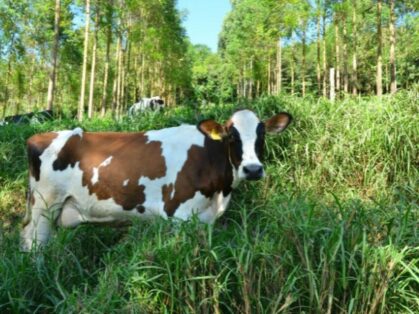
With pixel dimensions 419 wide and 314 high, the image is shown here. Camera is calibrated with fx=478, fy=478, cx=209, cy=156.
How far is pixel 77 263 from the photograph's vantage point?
3455 mm

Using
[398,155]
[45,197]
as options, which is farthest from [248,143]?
[398,155]

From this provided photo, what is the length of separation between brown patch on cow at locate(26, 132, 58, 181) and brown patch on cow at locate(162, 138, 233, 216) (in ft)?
4.32

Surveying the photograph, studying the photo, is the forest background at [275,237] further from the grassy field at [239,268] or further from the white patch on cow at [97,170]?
the white patch on cow at [97,170]

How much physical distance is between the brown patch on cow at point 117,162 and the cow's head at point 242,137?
1.80 ft

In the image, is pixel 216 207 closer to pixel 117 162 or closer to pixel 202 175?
pixel 202 175

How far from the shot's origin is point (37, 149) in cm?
463

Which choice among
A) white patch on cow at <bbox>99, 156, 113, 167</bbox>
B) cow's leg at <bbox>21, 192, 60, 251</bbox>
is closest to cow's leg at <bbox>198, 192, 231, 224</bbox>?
white patch on cow at <bbox>99, 156, 113, 167</bbox>

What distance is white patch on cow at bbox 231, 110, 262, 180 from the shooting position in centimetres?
389

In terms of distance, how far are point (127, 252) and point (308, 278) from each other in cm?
137

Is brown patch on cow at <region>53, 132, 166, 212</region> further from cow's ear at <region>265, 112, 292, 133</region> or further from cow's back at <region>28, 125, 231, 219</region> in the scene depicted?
cow's ear at <region>265, 112, 292, 133</region>

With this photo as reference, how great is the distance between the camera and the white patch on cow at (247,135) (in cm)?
389

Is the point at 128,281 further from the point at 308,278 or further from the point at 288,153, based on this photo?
the point at 288,153

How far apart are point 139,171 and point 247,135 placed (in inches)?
41.2

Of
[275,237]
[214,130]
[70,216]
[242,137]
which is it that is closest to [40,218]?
[70,216]
